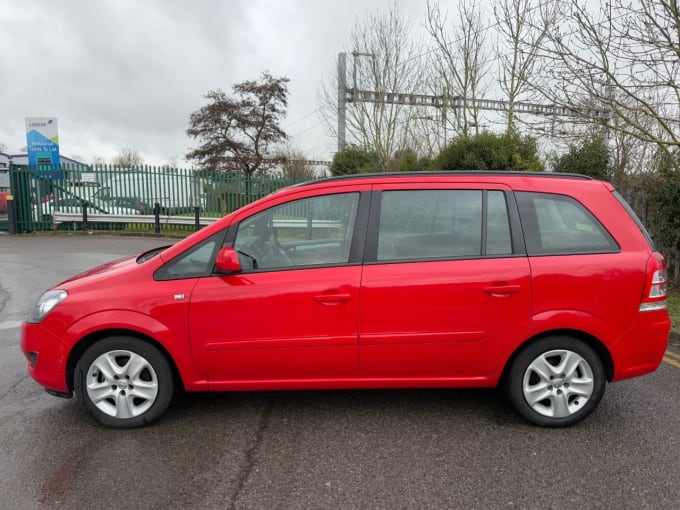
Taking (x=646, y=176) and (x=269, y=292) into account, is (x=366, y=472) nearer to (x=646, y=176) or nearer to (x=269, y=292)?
(x=269, y=292)

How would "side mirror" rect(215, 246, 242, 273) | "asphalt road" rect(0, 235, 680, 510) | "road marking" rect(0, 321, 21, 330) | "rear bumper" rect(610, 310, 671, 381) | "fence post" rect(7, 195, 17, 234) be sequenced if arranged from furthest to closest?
1. "fence post" rect(7, 195, 17, 234)
2. "road marking" rect(0, 321, 21, 330)
3. "rear bumper" rect(610, 310, 671, 381)
4. "side mirror" rect(215, 246, 242, 273)
5. "asphalt road" rect(0, 235, 680, 510)

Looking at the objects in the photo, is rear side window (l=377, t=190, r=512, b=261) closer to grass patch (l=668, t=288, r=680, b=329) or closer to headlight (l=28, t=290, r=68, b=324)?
headlight (l=28, t=290, r=68, b=324)

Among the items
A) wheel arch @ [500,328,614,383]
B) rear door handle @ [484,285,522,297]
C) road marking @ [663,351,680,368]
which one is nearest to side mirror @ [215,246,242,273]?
rear door handle @ [484,285,522,297]

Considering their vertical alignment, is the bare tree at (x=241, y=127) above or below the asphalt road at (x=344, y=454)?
above

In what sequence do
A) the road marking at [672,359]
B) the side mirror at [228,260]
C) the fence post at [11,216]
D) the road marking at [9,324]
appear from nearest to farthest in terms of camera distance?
the side mirror at [228,260], the road marking at [672,359], the road marking at [9,324], the fence post at [11,216]

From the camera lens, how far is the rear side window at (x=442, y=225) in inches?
123

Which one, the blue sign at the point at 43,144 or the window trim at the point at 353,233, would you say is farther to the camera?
the blue sign at the point at 43,144

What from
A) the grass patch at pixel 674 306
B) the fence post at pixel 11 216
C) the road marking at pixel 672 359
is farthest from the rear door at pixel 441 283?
the fence post at pixel 11 216

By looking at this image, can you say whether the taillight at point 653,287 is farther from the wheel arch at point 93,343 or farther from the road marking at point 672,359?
the wheel arch at point 93,343

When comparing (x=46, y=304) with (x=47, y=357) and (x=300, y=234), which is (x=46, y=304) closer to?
(x=47, y=357)

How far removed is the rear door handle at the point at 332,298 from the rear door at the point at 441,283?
0.11m

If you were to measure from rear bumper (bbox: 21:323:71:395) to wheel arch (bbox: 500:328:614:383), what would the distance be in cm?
297

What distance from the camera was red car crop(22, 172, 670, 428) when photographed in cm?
303

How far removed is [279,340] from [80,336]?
130 centimetres
